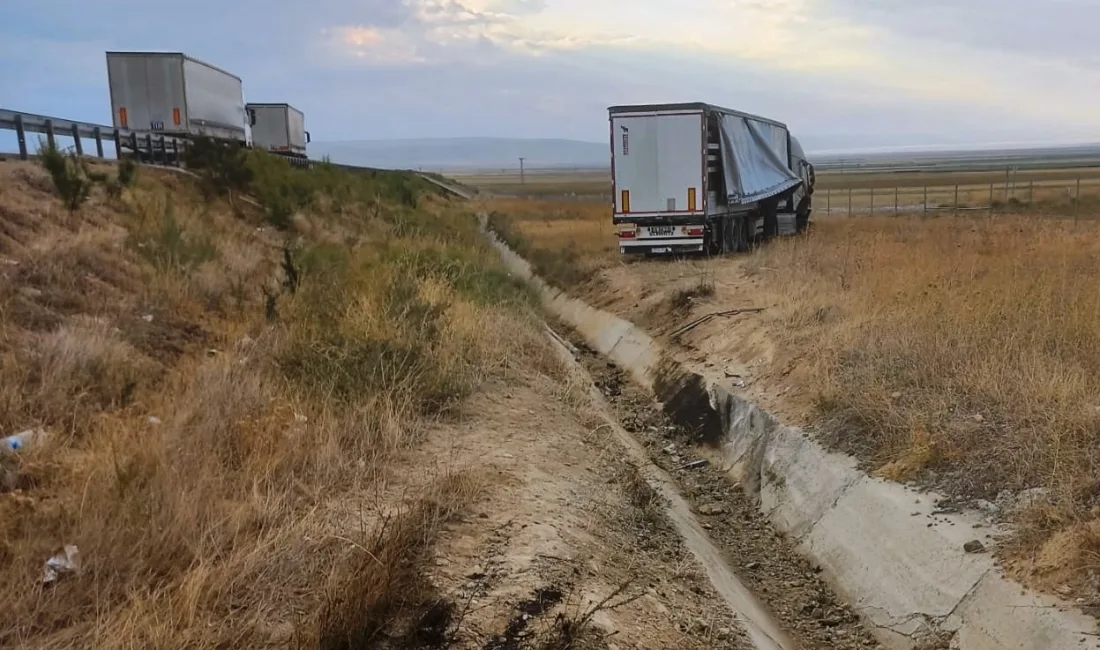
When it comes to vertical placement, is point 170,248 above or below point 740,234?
above

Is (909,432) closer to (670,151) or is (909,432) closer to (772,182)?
(670,151)

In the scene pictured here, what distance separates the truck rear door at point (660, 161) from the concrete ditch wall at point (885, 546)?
958 cm

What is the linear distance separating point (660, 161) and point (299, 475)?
1482cm

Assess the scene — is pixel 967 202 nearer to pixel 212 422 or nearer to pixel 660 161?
pixel 660 161

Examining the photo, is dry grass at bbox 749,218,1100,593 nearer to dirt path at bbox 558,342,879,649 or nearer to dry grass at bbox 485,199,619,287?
dirt path at bbox 558,342,879,649

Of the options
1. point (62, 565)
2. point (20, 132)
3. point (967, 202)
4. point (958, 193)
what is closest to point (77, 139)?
point (20, 132)

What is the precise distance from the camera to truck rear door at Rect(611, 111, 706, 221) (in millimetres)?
18594

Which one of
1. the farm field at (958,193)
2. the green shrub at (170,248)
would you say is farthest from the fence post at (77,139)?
the farm field at (958,193)

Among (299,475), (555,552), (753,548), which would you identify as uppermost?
(299,475)

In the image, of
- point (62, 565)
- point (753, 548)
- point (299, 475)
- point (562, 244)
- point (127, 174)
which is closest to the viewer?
point (62, 565)

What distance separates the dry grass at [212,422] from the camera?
3789 millimetres

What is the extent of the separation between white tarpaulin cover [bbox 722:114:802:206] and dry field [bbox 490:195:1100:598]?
5.47m

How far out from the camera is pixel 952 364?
725 centimetres

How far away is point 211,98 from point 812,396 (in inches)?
1140
